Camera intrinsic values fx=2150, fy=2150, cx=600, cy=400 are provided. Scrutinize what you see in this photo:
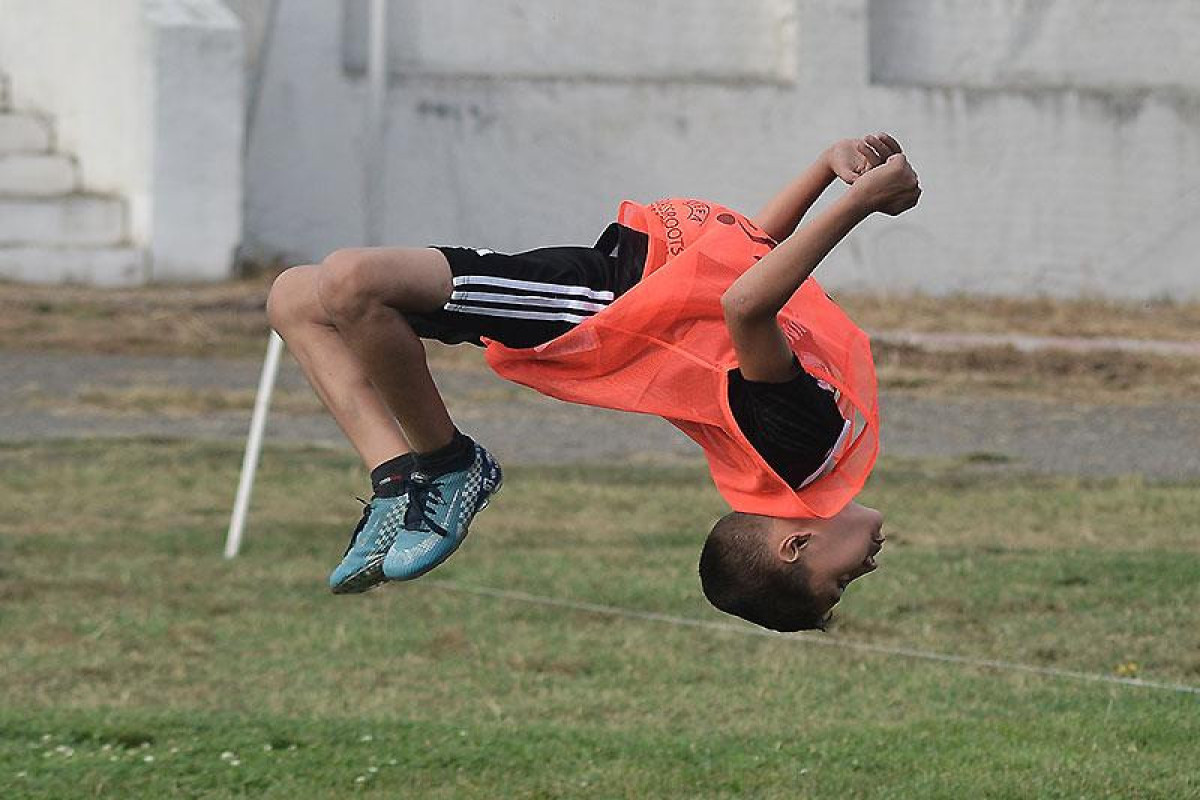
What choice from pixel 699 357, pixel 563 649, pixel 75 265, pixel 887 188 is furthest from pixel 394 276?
pixel 75 265

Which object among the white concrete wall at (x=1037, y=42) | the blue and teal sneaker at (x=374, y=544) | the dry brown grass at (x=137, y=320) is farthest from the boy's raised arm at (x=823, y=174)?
the white concrete wall at (x=1037, y=42)

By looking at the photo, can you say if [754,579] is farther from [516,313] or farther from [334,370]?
[334,370]

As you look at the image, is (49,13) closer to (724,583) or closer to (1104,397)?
(1104,397)

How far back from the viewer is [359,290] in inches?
179

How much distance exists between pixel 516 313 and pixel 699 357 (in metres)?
0.42

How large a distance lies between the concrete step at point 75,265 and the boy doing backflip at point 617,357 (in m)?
11.9

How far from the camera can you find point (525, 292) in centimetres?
472

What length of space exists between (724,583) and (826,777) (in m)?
1.57

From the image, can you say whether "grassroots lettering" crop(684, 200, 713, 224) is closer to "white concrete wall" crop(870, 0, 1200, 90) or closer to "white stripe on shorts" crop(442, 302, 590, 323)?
"white stripe on shorts" crop(442, 302, 590, 323)

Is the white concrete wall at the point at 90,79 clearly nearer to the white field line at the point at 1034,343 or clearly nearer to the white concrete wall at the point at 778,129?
the white concrete wall at the point at 778,129

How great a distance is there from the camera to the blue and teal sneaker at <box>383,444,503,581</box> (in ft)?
15.3

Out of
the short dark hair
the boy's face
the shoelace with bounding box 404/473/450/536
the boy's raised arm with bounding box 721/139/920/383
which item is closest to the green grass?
the short dark hair

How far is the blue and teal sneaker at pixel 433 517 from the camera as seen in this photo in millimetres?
4652

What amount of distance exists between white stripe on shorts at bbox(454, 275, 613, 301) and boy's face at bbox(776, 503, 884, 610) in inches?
28.3
